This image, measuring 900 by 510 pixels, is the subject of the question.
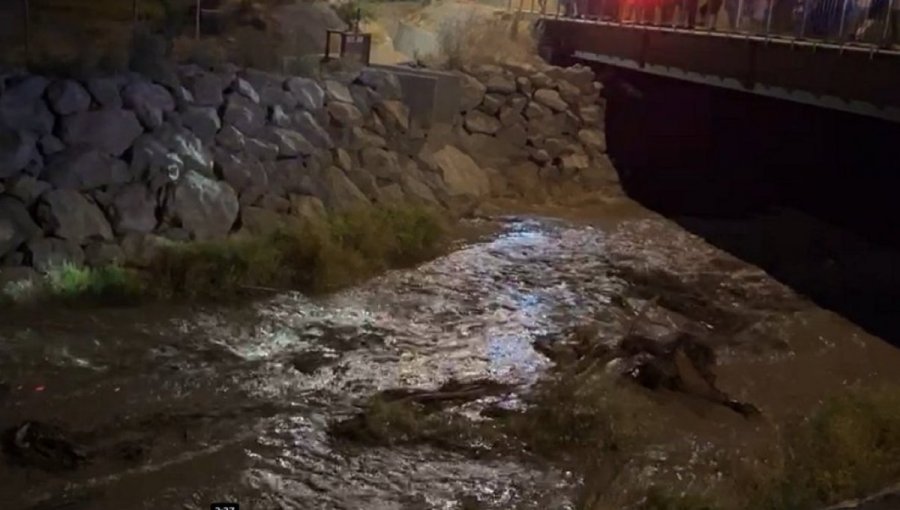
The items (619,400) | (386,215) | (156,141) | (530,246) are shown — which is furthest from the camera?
(530,246)

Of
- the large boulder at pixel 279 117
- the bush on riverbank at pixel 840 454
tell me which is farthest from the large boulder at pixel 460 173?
the bush on riverbank at pixel 840 454

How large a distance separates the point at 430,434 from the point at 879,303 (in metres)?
9.00

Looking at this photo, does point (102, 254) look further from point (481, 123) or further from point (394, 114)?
point (481, 123)

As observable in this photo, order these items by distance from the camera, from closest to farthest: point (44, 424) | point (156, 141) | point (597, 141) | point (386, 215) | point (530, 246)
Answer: point (44, 424) → point (156, 141) → point (386, 215) → point (530, 246) → point (597, 141)

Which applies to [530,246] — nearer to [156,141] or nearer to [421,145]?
[421,145]

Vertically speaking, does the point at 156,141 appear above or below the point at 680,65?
below

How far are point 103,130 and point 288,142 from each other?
3.02m

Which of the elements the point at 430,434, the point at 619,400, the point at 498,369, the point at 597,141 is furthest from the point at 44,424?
the point at 597,141

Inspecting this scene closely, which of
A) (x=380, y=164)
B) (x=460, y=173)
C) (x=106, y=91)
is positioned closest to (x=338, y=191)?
(x=380, y=164)

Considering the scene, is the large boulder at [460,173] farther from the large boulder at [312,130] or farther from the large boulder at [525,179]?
the large boulder at [312,130]

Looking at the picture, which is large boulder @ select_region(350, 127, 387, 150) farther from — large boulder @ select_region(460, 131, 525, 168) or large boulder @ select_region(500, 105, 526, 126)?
large boulder @ select_region(500, 105, 526, 126)

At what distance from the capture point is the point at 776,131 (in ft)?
71.1

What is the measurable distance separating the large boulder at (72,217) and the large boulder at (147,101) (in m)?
1.52

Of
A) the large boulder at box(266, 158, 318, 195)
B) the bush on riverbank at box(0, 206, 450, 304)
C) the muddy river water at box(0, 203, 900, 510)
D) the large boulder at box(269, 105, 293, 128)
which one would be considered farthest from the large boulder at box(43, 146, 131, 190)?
the large boulder at box(269, 105, 293, 128)
